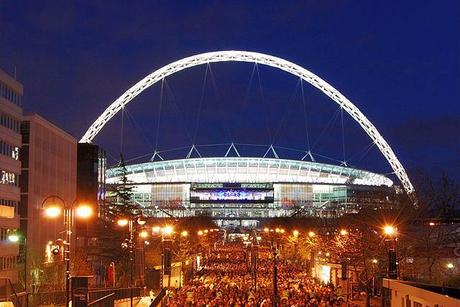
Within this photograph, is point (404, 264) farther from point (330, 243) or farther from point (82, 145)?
point (82, 145)

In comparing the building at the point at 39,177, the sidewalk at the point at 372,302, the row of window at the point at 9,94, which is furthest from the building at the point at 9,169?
the sidewalk at the point at 372,302

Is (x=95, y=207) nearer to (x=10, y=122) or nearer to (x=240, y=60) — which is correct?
(x=10, y=122)

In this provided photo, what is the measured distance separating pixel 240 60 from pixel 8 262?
108m

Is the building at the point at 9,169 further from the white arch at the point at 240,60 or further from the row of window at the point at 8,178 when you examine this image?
the white arch at the point at 240,60

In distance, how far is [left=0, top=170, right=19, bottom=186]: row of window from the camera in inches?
2253

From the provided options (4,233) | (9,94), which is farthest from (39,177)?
(4,233)

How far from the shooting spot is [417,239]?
56.9 meters

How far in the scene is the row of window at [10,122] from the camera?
57.9 m

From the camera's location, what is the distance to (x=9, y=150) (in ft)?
193

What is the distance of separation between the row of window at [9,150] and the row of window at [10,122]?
1.40 m

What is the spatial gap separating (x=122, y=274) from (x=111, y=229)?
12645 millimetres

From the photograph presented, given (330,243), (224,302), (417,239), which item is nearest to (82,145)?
(330,243)

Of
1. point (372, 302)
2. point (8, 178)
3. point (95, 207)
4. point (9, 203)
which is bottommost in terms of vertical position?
point (372, 302)

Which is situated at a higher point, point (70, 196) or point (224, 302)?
point (70, 196)
